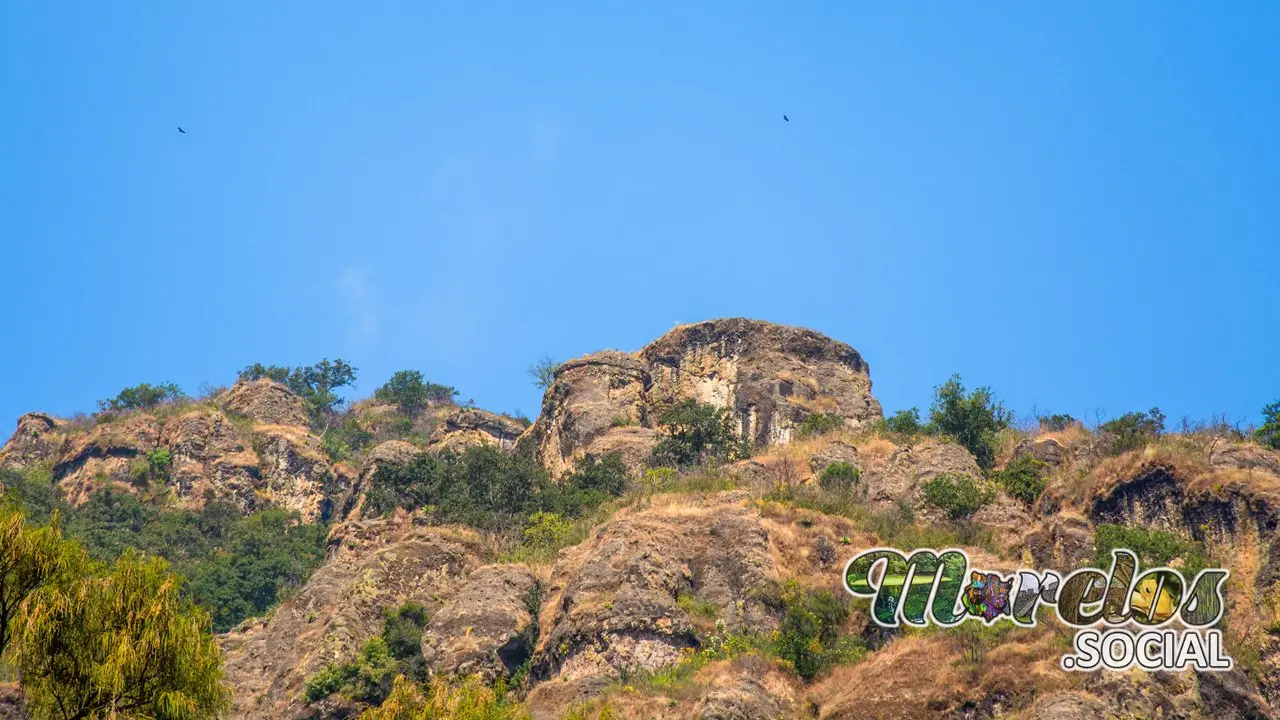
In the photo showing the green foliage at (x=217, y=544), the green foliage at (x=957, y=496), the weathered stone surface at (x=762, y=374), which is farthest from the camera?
the weathered stone surface at (x=762, y=374)

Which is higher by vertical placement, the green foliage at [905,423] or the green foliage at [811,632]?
the green foliage at [905,423]

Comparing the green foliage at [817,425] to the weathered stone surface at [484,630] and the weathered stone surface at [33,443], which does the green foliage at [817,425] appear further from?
the weathered stone surface at [33,443]

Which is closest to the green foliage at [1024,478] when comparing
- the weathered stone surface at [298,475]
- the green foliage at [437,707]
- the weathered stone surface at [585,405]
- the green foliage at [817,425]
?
the green foliage at [817,425]

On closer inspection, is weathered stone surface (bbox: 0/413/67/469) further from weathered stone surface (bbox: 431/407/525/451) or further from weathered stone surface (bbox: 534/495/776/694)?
weathered stone surface (bbox: 534/495/776/694)

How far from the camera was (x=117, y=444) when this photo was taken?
280 feet

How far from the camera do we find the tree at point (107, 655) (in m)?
25.4

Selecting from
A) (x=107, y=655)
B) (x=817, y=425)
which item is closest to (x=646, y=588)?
(x=107, y=655)

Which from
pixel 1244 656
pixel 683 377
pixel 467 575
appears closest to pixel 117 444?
pixel 683 377

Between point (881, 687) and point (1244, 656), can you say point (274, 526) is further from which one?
point (1244, 656)

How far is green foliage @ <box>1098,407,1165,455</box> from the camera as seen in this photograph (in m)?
54.1

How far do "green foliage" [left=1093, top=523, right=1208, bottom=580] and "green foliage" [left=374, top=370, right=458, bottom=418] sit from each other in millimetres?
73750

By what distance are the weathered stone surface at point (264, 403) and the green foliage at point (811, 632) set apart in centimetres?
5238

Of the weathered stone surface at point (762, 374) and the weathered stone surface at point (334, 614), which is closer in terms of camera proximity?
the weathered stone surface at point (334, 614)

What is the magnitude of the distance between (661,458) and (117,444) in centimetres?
3719
